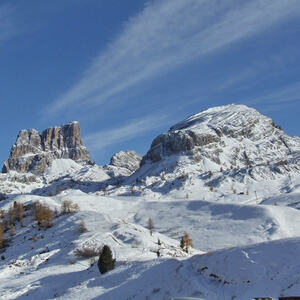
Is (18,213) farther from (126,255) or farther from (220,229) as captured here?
(126,255)

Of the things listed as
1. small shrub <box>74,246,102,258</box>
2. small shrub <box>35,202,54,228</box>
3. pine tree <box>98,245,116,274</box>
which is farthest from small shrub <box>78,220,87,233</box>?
pine tree <box>98,245,116,274</box>

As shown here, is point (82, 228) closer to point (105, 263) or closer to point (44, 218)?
point (44, 218)

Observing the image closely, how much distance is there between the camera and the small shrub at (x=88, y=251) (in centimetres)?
5753

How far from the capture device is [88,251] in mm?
57938

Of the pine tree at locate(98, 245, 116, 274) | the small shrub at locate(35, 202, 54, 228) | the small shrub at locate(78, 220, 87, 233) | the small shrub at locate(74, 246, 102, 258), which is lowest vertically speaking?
the pine tree at locate(98, 245, 116, 274)

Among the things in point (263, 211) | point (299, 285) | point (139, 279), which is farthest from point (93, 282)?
point (263, 211)

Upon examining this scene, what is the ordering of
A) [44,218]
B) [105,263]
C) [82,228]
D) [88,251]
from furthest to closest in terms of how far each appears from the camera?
[44,218]
[82,228]
[88,251]
[105,263]

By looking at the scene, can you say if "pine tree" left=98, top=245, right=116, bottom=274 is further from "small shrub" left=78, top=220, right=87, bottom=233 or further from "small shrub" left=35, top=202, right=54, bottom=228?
"small shrub" left=35, top=202, right=54, bottom=228

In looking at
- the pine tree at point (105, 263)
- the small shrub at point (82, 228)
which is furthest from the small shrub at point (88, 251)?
the small shrub at point (82, 228)

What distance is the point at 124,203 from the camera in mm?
158125

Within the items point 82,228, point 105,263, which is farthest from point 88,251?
point 82,228

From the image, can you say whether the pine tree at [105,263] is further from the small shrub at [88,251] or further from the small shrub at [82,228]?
the small shrub at [82,228]

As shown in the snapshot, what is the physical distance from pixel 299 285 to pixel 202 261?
34.1ft

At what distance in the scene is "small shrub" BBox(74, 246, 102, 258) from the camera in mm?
57531
